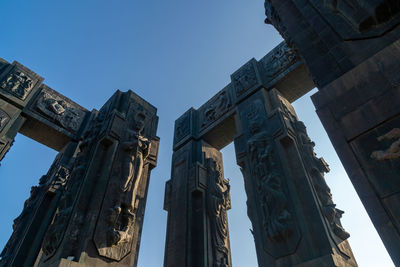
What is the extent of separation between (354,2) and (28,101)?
39.9ft

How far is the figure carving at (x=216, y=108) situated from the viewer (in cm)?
1256

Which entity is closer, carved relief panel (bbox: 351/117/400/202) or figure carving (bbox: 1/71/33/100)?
carved relief panel (bbox: 351/117/400/202)

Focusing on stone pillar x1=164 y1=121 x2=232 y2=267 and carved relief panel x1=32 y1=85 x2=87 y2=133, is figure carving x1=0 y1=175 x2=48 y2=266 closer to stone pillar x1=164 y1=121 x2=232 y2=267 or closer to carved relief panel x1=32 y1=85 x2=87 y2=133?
carved relief panel x1=32 y1=85 x2=87 y2=133

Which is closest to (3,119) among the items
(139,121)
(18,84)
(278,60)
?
(18,84)

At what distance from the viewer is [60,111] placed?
1227 cm

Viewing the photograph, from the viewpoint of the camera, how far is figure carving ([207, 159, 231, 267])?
362 inches

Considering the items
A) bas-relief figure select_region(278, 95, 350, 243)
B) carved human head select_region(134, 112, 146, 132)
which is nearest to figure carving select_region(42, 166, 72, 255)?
carved human head select_region(134, 112, 146, 132)


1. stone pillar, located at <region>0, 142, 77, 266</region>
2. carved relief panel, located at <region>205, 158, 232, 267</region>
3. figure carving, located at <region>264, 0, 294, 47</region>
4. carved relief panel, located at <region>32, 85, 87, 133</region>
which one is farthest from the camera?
carved relief panel, located at <region>32, 85, 87, 133</region>

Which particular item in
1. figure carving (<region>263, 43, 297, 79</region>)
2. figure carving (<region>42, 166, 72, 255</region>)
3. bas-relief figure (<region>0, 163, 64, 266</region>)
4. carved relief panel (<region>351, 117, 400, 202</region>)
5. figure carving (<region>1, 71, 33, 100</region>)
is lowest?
carved relief panel (<region>351, 117, 400, 202</region>)

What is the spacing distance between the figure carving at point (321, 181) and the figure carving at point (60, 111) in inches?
414

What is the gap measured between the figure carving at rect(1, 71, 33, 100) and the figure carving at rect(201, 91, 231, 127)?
8.28m

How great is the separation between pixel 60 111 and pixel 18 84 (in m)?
2.06

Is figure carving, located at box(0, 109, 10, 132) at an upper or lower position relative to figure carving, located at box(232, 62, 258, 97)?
lower

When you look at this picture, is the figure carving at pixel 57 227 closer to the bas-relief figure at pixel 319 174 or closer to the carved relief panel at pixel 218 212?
the carved relief panel at pixel 218 212
